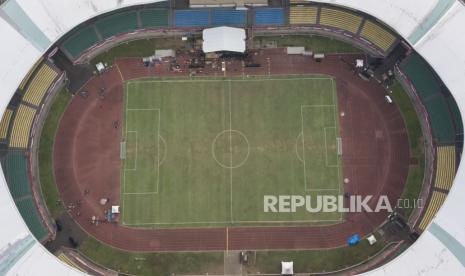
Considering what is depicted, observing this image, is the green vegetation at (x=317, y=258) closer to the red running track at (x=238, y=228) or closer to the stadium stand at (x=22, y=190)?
the red running track at (x=238, y=228)

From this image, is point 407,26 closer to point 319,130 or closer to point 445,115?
point 445,115

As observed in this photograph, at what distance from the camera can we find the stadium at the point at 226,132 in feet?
123

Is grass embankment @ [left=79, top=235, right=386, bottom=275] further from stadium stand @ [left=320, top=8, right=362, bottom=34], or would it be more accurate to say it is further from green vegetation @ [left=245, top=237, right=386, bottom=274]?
stadium stand @ [left=320, top=8, right=362, bottom=34]

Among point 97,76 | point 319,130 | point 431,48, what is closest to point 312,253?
point 319,130

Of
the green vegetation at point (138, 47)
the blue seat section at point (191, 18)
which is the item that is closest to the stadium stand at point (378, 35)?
the blue seat section at point (191, 18)

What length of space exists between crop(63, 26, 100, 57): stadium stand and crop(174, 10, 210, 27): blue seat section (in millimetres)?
8628

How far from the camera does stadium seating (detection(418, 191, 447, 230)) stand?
1431 inches

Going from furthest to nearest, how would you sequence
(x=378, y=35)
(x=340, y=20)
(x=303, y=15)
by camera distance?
(x=303, y=15)
(x=340, y=20)
(x=378, y=35)

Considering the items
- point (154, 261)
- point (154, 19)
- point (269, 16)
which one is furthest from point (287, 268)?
point (154, 19)

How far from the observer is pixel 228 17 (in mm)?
40812

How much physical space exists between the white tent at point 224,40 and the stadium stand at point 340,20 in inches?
334

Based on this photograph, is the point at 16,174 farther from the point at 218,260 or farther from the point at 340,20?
the point at 340,20

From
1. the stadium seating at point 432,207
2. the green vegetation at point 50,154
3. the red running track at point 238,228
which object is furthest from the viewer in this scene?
the green vegetation at point 50,154

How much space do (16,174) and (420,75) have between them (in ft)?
132
